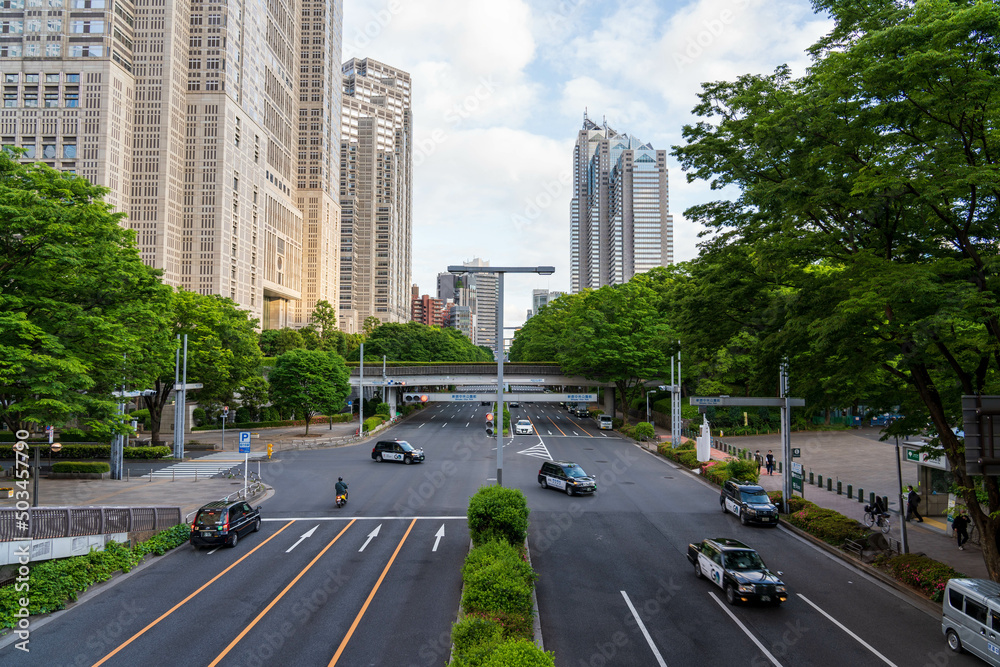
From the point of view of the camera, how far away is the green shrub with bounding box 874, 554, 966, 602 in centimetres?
1523

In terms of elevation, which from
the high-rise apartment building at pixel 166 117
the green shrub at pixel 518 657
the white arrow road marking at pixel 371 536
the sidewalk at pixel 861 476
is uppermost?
the high-rise apartment building at pixel 166 117

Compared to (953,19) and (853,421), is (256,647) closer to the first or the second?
(953,19)

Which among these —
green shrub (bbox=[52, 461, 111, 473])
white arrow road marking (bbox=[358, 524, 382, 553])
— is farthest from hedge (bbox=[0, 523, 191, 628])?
green shrub (bbox=[52, 461, 111, 473])

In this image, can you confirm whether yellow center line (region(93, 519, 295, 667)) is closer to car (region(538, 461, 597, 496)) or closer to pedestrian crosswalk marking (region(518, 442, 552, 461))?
car (region(538, 461, 597, 496))

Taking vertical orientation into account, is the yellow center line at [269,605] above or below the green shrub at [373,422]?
above

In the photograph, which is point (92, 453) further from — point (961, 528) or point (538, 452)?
point (961, 528)

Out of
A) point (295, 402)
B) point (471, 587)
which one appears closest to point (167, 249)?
point (295, 402)

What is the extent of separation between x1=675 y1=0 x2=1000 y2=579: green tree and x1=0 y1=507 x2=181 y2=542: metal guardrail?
21917mm

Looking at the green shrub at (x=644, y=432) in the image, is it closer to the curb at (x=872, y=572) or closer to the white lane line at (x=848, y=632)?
the curb at (x=872, y=572)

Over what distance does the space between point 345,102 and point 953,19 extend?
701 feet

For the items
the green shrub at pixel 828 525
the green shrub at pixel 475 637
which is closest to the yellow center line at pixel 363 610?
the green shrub at pixel 475 637

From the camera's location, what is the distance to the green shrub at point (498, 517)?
54.7ft

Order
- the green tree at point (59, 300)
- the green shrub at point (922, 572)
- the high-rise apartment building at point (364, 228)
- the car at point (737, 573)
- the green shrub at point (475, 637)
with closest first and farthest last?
the green shrub at point (475, 637) → the car at point (737, 573) → the green shrub at point (922, 572) → the green tree at point (59, 300) → the high-rise apartment building at point (364, 228)

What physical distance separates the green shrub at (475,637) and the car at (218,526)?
42.6ft
